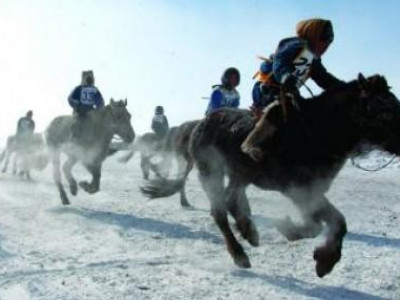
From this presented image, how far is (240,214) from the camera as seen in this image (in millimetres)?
7707

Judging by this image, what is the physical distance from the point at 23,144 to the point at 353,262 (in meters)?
20.8

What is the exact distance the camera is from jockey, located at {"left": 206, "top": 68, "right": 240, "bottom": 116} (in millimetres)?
12281

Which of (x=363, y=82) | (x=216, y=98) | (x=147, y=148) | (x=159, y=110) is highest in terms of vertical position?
(x=363, y=82)

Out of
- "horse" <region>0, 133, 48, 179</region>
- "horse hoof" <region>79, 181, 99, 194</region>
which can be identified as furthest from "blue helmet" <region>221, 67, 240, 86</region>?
"horse" <region>0, 133, 48, 179</region>

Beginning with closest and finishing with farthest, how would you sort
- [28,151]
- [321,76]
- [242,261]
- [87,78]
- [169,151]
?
[321,76] → [242,261] → [87,78] → [169,151] → [28,151]

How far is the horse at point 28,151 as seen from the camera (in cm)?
2225

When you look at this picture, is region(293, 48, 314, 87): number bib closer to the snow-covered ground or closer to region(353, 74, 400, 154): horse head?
region(353, 74, 400, 154): horse head

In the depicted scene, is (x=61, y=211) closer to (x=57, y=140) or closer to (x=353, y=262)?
(x=57, y=140)

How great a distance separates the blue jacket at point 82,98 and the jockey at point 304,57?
8175 mm

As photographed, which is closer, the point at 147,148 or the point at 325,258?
the point at 325,258

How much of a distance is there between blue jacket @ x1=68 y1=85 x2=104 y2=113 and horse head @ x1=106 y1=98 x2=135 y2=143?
0.41m

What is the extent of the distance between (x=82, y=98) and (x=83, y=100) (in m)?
0.06

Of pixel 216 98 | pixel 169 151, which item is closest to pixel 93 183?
pixel 216 98

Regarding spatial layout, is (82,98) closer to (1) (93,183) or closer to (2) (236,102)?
(1) (93,183)
